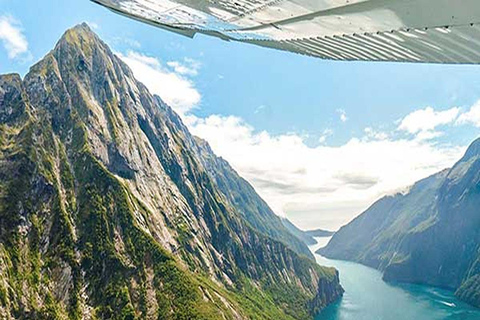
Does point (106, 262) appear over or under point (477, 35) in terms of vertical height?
under

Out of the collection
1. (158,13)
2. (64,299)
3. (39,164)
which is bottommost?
(64,299)

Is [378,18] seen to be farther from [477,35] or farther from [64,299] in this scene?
[64,299]

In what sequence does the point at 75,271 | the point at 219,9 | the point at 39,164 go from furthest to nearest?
the point at 39,164 < the point at 75,271 < the point at 219,9

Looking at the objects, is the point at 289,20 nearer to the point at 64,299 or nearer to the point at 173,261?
the point at 64,299

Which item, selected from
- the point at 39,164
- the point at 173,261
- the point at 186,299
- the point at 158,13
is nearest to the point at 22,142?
the point at 39,164

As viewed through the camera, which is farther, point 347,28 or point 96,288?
point 96,288

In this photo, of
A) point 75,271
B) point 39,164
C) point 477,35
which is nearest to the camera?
point 477,35
